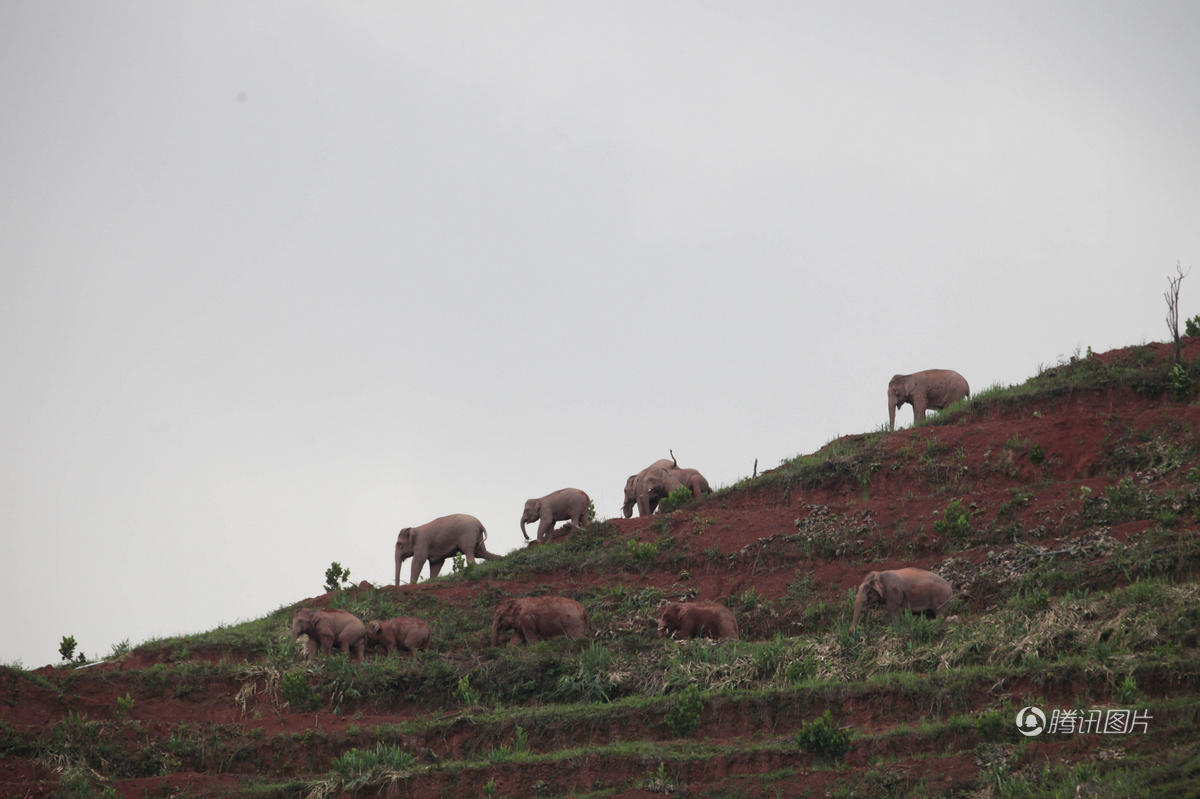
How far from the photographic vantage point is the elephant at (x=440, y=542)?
35562 mm

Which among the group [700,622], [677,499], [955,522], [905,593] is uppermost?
[677,499]

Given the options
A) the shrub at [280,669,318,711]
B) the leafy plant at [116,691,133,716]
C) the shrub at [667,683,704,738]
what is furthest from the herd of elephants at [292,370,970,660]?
the shrub at [667,683,704,738]

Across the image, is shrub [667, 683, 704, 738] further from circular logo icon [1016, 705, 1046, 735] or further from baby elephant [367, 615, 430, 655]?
baby elephant [367, 615, 430, 655]

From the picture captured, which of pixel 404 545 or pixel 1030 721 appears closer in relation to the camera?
pixel 1030 721

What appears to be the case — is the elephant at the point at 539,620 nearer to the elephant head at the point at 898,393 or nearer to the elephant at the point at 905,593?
the elephant at the point at 905,593

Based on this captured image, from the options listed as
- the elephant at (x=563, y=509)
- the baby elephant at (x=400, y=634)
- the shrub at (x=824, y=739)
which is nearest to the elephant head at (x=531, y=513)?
the elephant at (x=563, y=509)

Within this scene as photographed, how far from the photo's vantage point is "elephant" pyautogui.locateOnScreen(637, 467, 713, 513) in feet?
124

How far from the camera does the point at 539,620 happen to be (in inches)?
1038

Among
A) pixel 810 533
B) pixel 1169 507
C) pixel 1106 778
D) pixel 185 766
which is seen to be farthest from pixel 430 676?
pixel 1169 507

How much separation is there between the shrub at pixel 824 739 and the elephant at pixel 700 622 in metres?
Answer: 6.48

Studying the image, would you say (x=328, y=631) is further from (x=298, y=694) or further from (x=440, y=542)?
(x=440, y=542)

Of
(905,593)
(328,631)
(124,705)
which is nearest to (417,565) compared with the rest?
(328,631)

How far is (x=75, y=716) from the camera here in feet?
75.9

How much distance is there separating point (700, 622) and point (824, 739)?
715cm
